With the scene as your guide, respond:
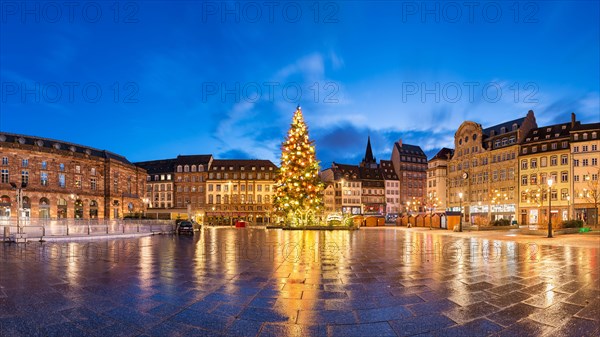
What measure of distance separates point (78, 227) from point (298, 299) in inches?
1039

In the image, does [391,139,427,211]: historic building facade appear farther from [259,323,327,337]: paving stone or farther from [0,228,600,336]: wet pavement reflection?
[259,323,327,337]: paving stone

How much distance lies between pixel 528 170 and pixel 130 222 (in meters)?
63.6

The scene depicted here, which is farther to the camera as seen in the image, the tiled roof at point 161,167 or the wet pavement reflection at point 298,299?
the tiled roof at point 161,167

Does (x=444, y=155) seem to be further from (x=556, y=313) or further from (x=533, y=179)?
(x=556, y=313)

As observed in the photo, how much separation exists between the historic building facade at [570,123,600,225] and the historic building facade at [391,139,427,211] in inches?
1846

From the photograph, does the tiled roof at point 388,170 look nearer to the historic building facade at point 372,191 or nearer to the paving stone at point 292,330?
the historic building facade at point 372,191

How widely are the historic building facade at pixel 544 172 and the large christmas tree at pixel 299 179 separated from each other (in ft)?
129

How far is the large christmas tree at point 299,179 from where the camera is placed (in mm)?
38625

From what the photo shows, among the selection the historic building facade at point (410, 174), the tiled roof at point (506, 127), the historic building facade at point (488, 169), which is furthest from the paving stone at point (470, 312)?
the historic building facade at point (410, 174)

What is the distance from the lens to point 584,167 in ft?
184

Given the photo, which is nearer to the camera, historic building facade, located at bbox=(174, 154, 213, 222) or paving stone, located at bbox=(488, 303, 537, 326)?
paving stone, located at bbox=(488, 303, 537, 326)

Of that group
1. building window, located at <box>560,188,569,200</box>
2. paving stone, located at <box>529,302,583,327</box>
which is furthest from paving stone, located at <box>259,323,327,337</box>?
building window, located at <box>560,188,569,200</box>

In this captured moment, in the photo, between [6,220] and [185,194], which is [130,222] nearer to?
[6,220]

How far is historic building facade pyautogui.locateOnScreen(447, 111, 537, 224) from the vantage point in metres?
66.8
